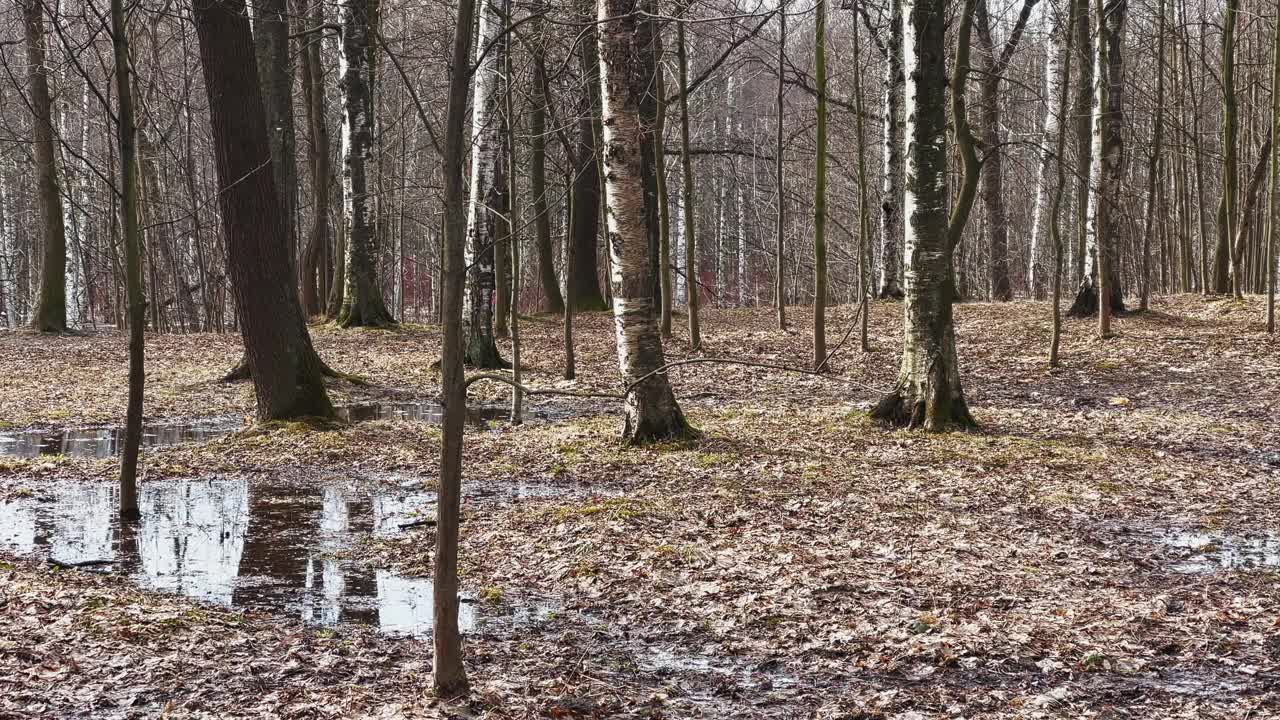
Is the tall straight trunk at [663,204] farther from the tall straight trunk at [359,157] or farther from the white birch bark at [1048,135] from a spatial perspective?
the white birch bark at [1048,135]

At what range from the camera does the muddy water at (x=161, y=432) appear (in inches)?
391

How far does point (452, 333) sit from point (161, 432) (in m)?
8.57

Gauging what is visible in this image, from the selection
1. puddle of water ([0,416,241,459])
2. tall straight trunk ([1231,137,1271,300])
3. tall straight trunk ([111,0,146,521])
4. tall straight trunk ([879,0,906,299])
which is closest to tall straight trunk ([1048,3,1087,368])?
tall straight trunk ([879,0,906,299])

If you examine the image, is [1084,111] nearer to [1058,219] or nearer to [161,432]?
[1058,219]

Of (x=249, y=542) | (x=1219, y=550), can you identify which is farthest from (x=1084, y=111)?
(x=249, y=542)

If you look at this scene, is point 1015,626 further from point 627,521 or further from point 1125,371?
point 1125,371

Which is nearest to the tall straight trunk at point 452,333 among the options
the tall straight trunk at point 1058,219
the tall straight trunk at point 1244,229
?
the tall straight trunk at point 1058,219

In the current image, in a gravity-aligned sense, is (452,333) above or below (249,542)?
above

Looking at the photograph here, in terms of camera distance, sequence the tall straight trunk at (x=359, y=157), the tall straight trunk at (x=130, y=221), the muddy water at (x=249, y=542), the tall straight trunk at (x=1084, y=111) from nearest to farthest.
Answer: the muddy water at (x=249, y=542), the tall straight trunk at (x=130, y=221), the tall straight trunk at (x=1084, y=111), the tall straight trunk at (x=359, y=157)

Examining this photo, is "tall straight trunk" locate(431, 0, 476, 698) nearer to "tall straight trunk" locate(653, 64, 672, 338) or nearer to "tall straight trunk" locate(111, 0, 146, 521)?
"tall straight trunk" locate(111, 0, 146, 521)

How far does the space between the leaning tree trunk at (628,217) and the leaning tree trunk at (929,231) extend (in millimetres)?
2696

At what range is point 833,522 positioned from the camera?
6.99 meters

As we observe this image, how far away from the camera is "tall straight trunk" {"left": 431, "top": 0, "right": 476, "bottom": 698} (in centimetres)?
352

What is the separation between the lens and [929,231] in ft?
32.5
